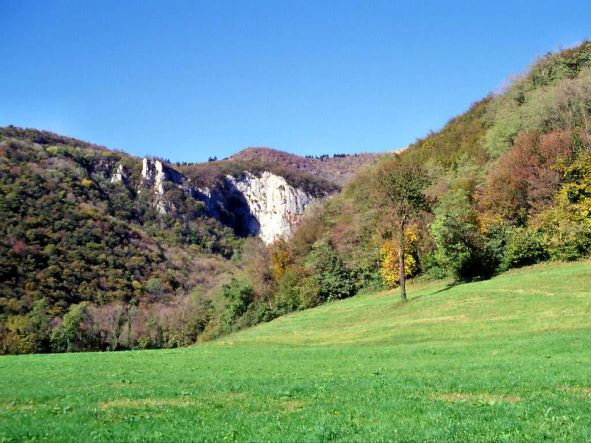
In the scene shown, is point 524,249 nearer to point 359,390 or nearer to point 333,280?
point 333,280

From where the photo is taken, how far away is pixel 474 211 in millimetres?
63688

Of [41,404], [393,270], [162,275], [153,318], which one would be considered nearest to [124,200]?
[162,275]

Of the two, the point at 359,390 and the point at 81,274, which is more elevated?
the point at 81,274

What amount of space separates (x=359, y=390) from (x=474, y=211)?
5303 centimetres

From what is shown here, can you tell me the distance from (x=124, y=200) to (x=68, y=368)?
180 m

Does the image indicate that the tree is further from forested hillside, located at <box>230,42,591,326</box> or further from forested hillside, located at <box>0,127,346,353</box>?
forested hillside, located at <box>0,127,346,353</box>

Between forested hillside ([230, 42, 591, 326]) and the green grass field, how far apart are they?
13546 millimetres

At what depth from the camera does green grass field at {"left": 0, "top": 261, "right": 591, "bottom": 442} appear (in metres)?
9.78

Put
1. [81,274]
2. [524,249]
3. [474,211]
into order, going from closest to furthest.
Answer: [524,249]
[474,211]
[81,274]

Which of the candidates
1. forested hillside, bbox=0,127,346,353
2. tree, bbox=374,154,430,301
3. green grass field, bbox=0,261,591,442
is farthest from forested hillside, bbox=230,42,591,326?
forested hillside, bbox=0,127,346,353

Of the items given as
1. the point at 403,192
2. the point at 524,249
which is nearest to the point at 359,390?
the point at 403,192

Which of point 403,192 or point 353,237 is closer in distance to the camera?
point 403,192

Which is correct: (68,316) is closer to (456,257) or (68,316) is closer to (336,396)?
(456,257)

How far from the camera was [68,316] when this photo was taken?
96062 mm
